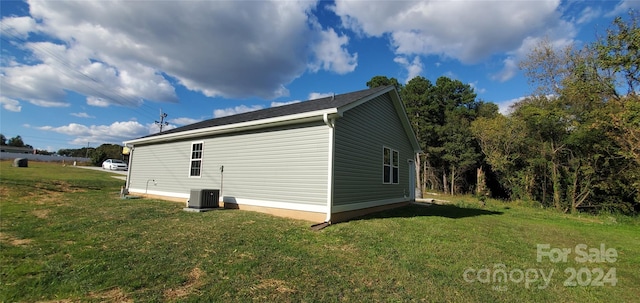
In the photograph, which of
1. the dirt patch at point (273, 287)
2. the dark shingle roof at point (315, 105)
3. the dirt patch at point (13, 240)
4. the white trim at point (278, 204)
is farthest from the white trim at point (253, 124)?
the dirt patch at point (13, 240)

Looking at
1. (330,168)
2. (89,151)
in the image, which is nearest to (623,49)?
(330,168)

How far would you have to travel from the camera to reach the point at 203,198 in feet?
28.7

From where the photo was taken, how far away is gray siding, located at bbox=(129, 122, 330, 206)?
24.3 ft

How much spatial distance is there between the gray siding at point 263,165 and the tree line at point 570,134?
14762 mm

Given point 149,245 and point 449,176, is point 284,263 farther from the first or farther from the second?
point 449,176

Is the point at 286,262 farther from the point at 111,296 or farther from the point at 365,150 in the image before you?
the point at 365,150

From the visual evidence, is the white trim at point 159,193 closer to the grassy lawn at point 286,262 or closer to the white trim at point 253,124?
the white trim at point 253,124

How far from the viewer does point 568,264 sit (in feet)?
16.3

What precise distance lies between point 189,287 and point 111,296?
76cm

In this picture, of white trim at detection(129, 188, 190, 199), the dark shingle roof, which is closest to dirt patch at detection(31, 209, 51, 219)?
white trim at detection(129, 188, 190, 199)

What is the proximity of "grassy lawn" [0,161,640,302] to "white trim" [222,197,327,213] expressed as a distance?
518mm

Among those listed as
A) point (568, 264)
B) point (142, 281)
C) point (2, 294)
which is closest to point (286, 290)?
point (142, 281)

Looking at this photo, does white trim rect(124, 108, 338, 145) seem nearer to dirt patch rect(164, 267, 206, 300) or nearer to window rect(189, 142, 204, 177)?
window rect(189, 142, 204, 177)

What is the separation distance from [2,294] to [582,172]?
22.7m
